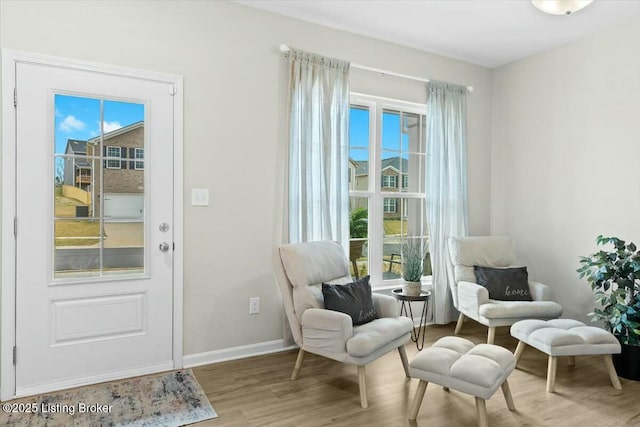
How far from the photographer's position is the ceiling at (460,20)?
3166 mm

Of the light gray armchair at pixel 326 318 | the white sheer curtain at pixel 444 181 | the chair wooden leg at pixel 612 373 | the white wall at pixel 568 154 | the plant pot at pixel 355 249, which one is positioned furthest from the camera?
the white sheer curtain at pixel 444 181

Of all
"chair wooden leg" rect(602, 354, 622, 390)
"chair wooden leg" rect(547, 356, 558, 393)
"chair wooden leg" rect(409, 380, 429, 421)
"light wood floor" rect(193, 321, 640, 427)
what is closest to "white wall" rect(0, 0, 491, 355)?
"light wood floor" rect(193, 321, 640, 427)

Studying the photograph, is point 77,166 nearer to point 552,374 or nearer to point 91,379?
point 91,379

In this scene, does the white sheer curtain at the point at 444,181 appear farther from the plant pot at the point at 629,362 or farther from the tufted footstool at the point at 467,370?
the tufted footstool at the point at 467,370

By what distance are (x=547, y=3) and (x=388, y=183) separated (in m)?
1.97

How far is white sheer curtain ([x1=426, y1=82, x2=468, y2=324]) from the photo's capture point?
161 inches

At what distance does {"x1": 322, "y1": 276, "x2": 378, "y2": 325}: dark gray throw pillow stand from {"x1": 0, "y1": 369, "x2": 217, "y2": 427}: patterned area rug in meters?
0.97

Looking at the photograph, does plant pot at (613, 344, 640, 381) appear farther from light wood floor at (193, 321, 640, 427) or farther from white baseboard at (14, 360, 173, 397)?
white baseboard at (14, 360, 173, 397)

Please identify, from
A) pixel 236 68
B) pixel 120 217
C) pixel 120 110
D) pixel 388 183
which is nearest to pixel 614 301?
pixel 388 183

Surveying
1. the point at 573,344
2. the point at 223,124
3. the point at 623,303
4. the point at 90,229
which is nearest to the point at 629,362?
the point at 623,303

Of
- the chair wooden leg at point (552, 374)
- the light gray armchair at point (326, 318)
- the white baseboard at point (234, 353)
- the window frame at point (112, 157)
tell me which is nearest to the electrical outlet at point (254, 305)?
the white baseboard at point (234, 353)

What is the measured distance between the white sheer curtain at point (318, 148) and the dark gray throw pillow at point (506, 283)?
1292 mm

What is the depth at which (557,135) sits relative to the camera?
3.93m

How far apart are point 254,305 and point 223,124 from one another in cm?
142
